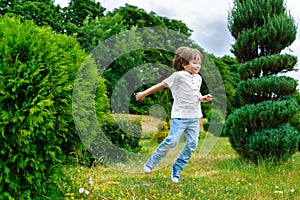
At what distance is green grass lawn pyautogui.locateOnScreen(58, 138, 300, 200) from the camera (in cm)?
389

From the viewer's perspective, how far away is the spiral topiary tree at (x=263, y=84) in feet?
20.4

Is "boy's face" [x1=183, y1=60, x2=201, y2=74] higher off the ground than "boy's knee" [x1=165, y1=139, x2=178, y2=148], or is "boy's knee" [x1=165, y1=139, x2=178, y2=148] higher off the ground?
"boy's face" [x1=183, y1=60, x2=201, y2=74]

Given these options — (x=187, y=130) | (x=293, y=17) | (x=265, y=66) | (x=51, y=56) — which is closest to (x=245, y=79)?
(x=265, y=66)

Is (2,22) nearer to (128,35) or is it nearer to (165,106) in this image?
(128,35)

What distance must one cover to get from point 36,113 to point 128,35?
22.9 feet

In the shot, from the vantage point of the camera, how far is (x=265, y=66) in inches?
261

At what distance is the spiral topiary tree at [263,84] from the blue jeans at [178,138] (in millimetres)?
2301

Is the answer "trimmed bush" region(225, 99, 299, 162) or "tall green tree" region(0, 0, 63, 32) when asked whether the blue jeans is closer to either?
"trimmed bush" region(225, 99, 299, 162)

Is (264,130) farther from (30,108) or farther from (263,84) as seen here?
(30,108)

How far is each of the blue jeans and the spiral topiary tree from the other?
230 cm

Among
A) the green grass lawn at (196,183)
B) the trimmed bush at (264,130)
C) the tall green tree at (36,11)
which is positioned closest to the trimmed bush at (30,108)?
the green grass lawn at (196,183)

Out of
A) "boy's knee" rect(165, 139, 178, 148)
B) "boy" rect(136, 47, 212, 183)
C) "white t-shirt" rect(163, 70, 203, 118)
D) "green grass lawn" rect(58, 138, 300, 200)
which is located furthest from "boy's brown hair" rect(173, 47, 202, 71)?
"green grass lawn" rect(58, 138, 300, 200)

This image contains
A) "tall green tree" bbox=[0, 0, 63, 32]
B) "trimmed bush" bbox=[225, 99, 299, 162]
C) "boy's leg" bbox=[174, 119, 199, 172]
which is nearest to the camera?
"boy's leg" bbox=[174, 119, 199, 172]

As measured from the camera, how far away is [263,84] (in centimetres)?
648
